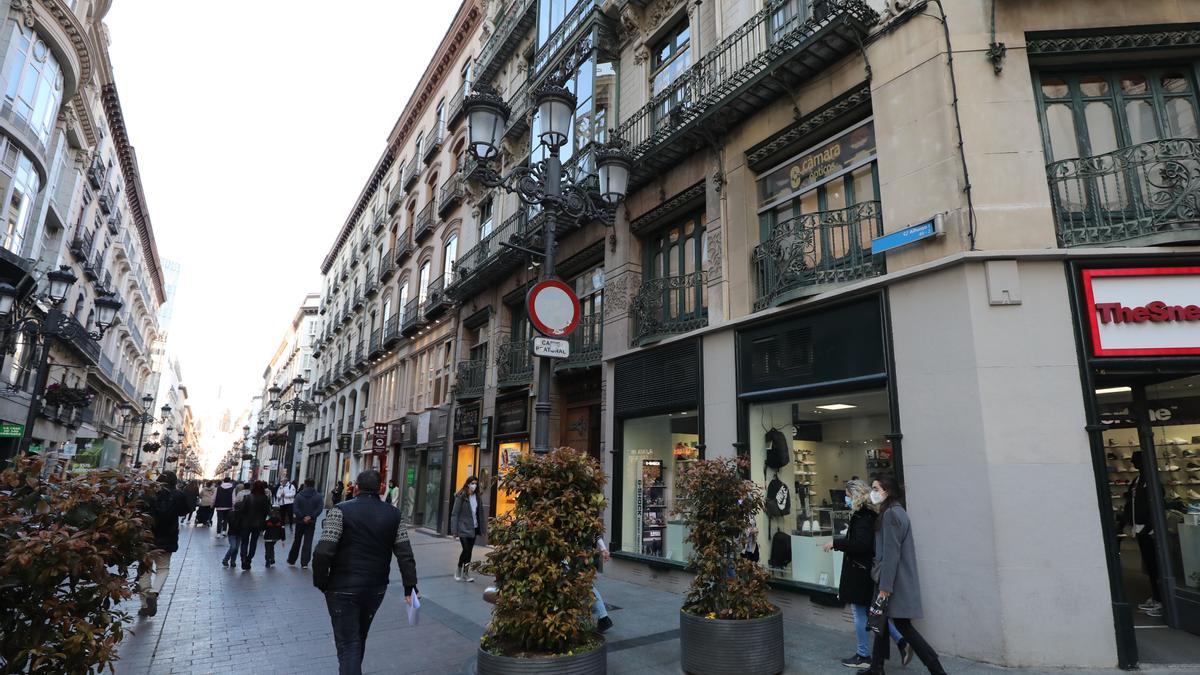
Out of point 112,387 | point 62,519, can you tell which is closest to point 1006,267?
point 62,519

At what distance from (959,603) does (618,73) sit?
12571 mm

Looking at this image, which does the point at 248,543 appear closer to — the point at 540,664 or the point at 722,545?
the point at 540,664

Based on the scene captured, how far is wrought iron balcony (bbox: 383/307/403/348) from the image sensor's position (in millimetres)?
27016

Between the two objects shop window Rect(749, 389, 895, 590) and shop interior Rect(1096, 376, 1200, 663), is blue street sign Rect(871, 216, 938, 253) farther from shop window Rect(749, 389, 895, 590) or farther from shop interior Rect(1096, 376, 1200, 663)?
shop interior Rect(1096, 376, 1200, 663)

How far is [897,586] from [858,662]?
112 centimetres

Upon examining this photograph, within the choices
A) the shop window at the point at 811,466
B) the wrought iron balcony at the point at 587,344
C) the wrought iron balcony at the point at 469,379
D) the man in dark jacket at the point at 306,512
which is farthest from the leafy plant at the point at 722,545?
the wrought iron balcony at the point at 469,379

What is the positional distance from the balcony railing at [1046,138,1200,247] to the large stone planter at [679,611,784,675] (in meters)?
5.48

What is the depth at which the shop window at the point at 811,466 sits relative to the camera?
27.0 feet

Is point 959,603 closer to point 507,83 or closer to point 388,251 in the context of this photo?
point 507,83

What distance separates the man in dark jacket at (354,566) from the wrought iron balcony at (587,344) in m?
8.38

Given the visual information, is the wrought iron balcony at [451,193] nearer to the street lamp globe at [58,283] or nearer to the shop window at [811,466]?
the street lamp globe at [58,283]

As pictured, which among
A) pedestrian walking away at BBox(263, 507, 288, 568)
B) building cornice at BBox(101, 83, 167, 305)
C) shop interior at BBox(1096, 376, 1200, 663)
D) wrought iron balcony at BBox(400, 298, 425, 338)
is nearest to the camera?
shop interior at BBox(1096, 376, 1200, 663)

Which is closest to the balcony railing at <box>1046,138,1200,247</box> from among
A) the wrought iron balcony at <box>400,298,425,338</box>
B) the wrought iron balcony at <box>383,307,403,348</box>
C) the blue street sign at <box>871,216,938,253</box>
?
the blue street sign at <box>871,216,938,253</box>

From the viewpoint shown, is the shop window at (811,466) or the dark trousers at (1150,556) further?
the shop window at (811,466)
